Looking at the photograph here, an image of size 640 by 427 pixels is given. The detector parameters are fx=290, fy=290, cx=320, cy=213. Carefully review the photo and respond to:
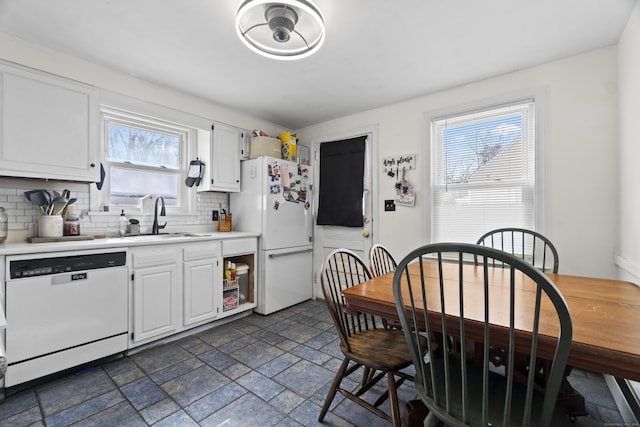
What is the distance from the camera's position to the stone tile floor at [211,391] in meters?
1.58

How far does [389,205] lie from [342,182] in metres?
0.68

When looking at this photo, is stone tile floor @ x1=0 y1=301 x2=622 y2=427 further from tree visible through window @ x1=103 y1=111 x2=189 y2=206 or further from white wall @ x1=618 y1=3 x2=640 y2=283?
tree visible through window @ x1=103 y1=111 x2=189 y2=206

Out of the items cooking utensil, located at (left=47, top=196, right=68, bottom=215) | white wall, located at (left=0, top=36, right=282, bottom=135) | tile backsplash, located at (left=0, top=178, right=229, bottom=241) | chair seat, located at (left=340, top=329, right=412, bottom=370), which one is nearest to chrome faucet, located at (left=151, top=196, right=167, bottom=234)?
tile backsplash, located at (left=0, top=178, right=229, bottom=241)

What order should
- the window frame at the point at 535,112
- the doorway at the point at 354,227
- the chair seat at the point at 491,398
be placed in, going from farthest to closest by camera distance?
the doorway at the point at 354,227, the window frame at the point at 535,112, the chair seat at the point at 491,398

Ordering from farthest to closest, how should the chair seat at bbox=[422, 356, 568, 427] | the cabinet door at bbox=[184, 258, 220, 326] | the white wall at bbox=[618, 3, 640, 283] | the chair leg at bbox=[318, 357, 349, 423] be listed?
the cabinet door at bbox=[184, 258, 220, 326]
the white wall at bbox=[618, 3, 640, 283]
the chair leg at bbox=[318, 357, 349, 423]
the chair seat at bbox=[422, 356, 568, 427]

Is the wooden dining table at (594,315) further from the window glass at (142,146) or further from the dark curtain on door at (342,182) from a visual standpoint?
the window glass at (142,146)

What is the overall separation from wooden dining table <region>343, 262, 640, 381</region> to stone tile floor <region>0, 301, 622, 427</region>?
0.75m

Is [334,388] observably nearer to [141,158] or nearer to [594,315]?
[594,315]

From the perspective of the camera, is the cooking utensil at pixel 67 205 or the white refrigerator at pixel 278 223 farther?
the white refrigerator at pixel 278 223

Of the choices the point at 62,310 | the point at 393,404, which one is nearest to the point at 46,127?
the point at 62,310

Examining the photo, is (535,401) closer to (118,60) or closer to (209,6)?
(209,6)

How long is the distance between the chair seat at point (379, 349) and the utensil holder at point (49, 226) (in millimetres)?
2259

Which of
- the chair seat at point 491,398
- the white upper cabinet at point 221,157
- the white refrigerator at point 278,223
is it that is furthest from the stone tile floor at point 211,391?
the white upper cabinet at point 221,157

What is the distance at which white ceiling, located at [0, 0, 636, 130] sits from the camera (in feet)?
5.67
